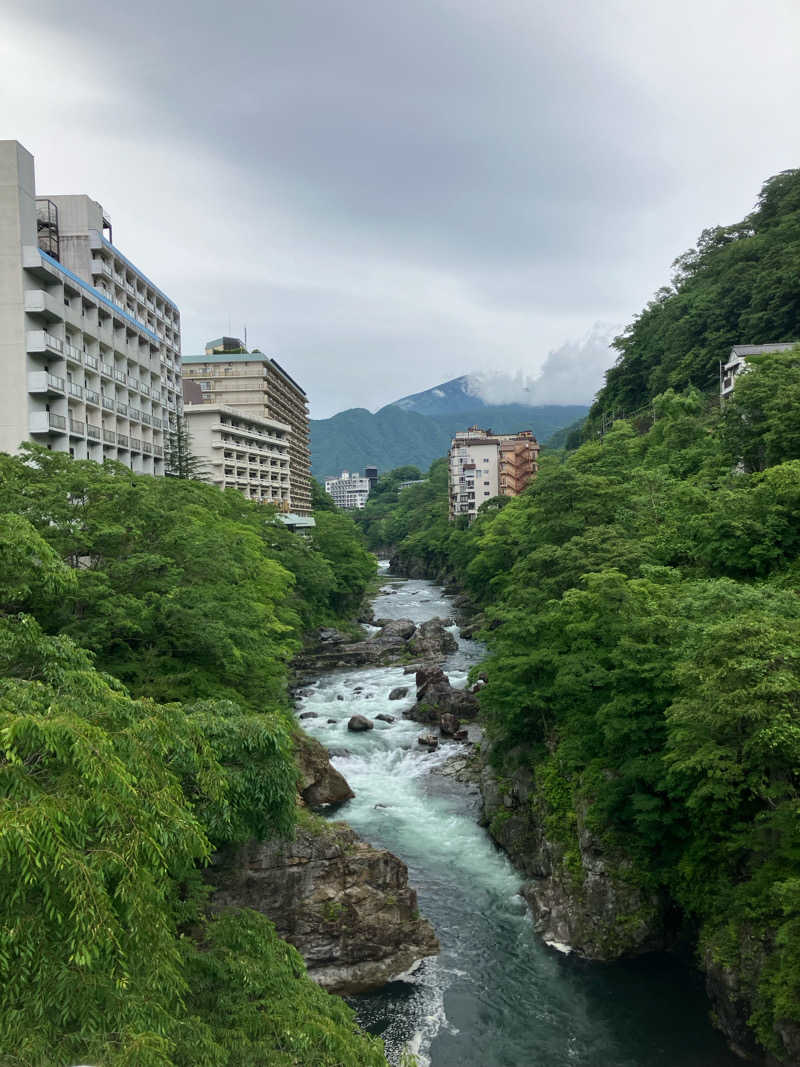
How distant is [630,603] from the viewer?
2105cm

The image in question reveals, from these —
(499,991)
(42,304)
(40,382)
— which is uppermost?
(42,304)

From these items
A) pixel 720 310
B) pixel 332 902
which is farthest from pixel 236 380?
pixel 332 902

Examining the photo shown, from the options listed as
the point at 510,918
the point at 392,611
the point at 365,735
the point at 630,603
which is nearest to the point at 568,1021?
the point at 510,918

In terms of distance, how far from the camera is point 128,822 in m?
6.41

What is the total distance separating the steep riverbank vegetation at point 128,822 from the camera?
5.61 meters

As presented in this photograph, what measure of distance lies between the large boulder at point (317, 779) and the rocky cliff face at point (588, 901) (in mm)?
8515

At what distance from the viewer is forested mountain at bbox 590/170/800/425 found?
178 feet

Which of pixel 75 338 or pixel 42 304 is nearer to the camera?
pixel 42 304

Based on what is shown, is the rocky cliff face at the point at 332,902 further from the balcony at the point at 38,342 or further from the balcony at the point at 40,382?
the balcony at the point at 38,342

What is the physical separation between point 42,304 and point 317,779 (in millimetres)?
31646

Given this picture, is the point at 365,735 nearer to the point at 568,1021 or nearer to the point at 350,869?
the point at 350,869

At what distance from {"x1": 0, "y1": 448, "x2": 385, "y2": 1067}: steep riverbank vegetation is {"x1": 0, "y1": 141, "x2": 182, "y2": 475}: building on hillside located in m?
22.4

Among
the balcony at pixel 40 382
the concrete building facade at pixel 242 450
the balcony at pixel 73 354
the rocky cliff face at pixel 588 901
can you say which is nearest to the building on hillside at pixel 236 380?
the concrete building facade at pixel 242 450

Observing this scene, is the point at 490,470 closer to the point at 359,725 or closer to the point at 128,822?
the point at 359,725
